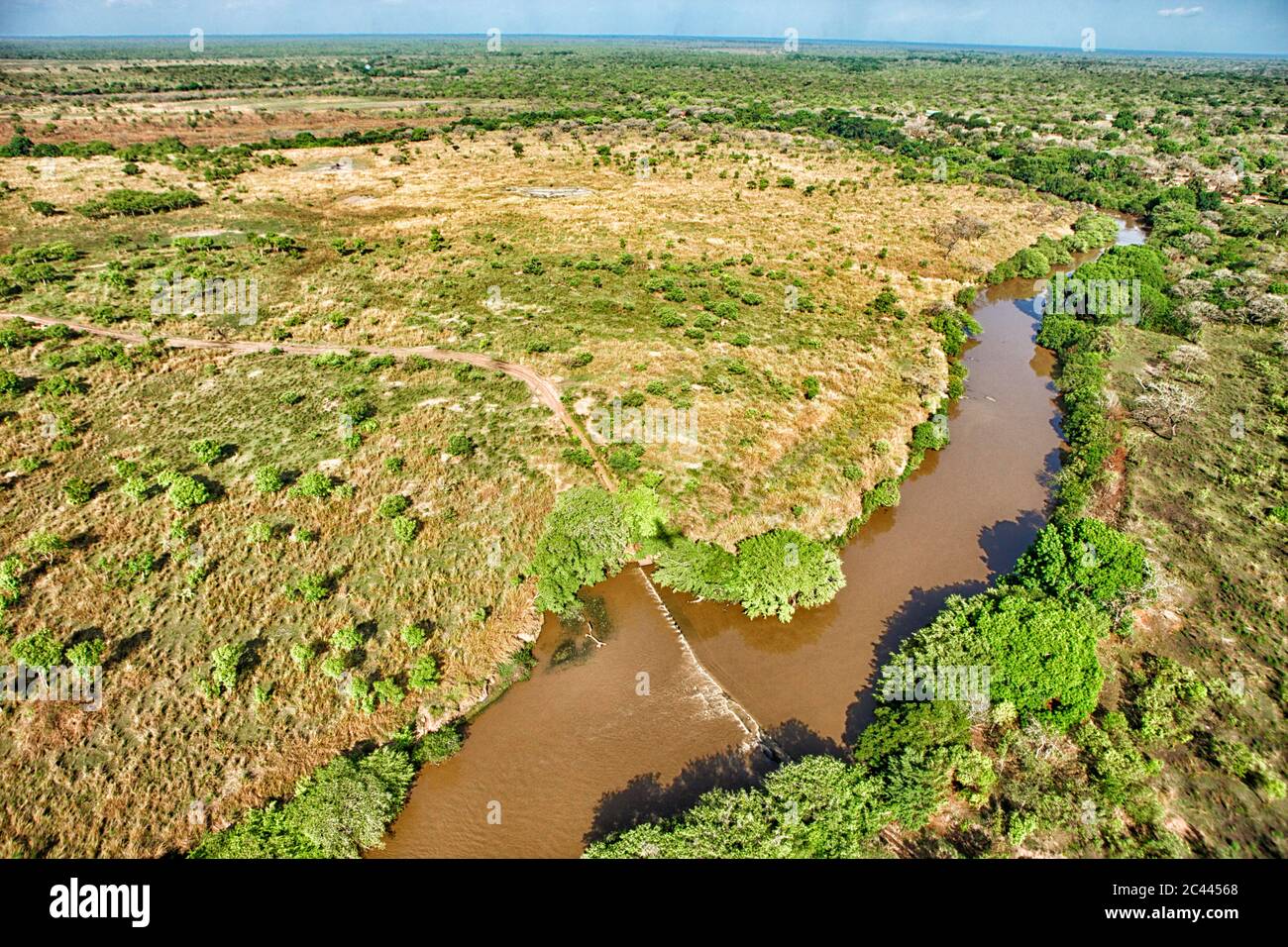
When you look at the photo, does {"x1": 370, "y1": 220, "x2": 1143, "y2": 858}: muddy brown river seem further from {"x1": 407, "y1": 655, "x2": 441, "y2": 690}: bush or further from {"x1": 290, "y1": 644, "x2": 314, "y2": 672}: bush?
{"x1": 290, "y1": 644, "x2": 314, "y2": 672}: bush

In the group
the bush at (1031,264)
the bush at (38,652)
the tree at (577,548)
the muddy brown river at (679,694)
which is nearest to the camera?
the muddy brown river at (679,694)

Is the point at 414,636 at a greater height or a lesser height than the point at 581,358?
lesser

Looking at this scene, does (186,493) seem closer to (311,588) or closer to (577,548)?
(311,588)

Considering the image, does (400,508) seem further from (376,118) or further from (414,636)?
(376,118)

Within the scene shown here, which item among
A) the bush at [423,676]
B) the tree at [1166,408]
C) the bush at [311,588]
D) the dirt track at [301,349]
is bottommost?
the bush at [423,676]

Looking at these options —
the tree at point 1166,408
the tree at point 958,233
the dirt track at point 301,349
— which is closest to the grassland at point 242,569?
the dirt track at point 301,349

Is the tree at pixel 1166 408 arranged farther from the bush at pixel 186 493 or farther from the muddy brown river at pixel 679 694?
the bush at pixel 186 493

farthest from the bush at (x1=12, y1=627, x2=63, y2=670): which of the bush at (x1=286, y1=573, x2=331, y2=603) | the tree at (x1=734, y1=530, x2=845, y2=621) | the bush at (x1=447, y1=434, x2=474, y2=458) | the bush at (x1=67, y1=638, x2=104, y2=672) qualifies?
the tree at (x1=734, y1=530, x2=845, y2=621)

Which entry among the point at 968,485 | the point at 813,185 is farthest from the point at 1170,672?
the point at 813,185

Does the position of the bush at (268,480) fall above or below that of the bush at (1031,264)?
below
